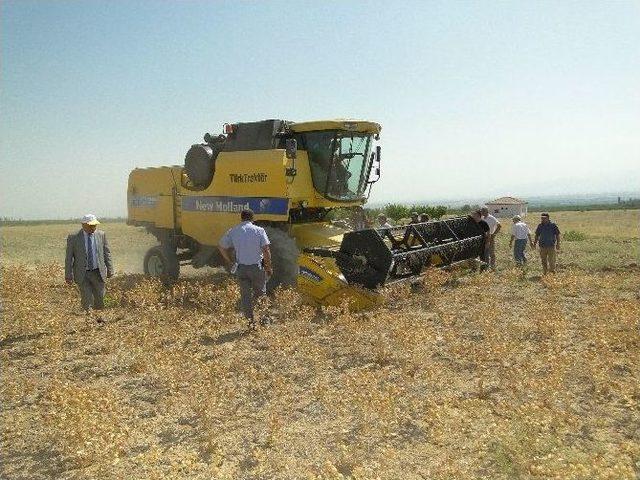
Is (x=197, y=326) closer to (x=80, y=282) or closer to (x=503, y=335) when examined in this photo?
(x=80, y=282)

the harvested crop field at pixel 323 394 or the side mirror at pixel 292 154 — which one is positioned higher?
the side mirror at pixel 292 154

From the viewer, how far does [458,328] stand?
6.78 metres

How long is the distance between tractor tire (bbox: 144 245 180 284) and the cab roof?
3.89 metres

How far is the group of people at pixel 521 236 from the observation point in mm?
10531

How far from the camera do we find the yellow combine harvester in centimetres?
762

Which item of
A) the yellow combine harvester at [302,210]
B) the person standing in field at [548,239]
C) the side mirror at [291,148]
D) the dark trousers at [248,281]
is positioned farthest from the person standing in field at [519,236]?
the dark trousers at [248,281]

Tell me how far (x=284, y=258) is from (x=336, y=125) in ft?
8.28

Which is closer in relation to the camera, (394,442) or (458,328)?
(394,442)

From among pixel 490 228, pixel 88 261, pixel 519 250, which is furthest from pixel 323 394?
pixel 519 250

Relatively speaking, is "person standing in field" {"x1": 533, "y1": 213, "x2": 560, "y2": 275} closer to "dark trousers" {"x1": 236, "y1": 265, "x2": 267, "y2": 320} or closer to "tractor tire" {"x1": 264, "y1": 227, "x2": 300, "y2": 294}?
"tractor tire" {"x1": 264, "y1": 227, "x2": 300, "y2": 294}

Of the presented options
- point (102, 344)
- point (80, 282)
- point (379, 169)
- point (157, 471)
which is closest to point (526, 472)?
point (157, 471)

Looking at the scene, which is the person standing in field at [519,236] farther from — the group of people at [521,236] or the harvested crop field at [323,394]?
the harvested crop field at [323,394]

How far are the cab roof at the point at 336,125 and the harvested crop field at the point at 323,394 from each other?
10.3ft

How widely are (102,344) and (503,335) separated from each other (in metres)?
4.76
